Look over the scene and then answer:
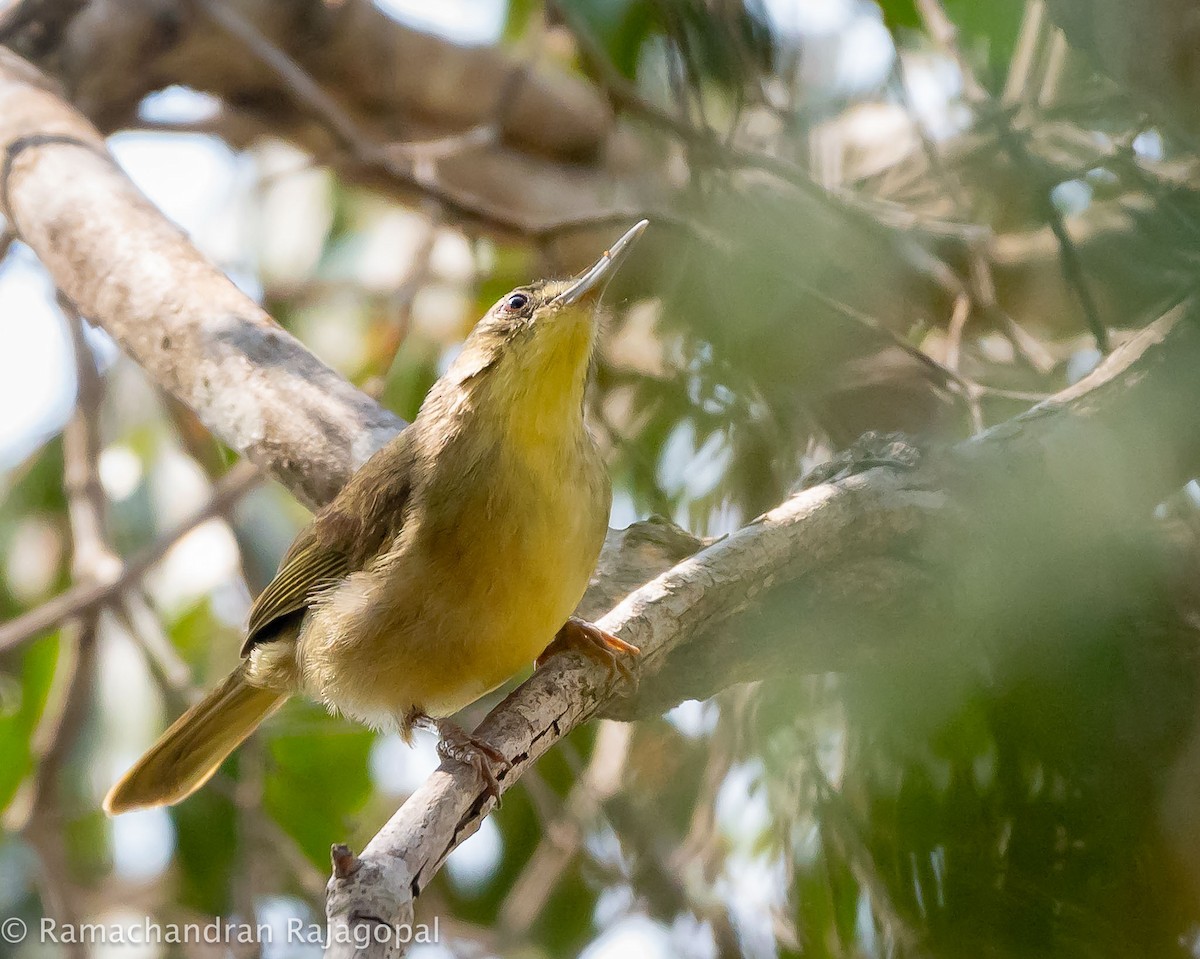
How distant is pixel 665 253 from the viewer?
3.40 metres

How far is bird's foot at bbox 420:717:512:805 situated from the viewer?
1.94 m

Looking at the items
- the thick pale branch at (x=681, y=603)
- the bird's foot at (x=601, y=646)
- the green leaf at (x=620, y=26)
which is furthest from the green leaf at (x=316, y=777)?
the green leaf at (x=620, y=26)

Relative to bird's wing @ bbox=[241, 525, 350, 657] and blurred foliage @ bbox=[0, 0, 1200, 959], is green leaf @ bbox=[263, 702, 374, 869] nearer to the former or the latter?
blurred foliage @ bbox=[0, 0, 1200, 959]

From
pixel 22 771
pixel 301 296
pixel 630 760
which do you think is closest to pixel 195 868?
pixel 22 771

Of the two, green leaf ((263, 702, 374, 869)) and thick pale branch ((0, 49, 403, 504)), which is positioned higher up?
thick pale branch ((0, 49, 403, 504))

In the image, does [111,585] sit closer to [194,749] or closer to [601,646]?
[194,749]

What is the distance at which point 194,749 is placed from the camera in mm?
3344

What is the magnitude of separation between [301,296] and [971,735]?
12.6 ft

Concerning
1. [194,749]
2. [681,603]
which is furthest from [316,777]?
[681,603]

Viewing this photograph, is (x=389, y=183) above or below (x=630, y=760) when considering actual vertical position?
above

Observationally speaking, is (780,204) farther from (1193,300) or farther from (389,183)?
(389,183)

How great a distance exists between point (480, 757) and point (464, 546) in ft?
1.95

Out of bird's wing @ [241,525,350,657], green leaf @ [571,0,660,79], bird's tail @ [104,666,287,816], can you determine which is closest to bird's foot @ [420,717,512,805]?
bird's wing @ [241,525,350,657]

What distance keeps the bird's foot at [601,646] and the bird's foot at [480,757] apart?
14.0 inches
